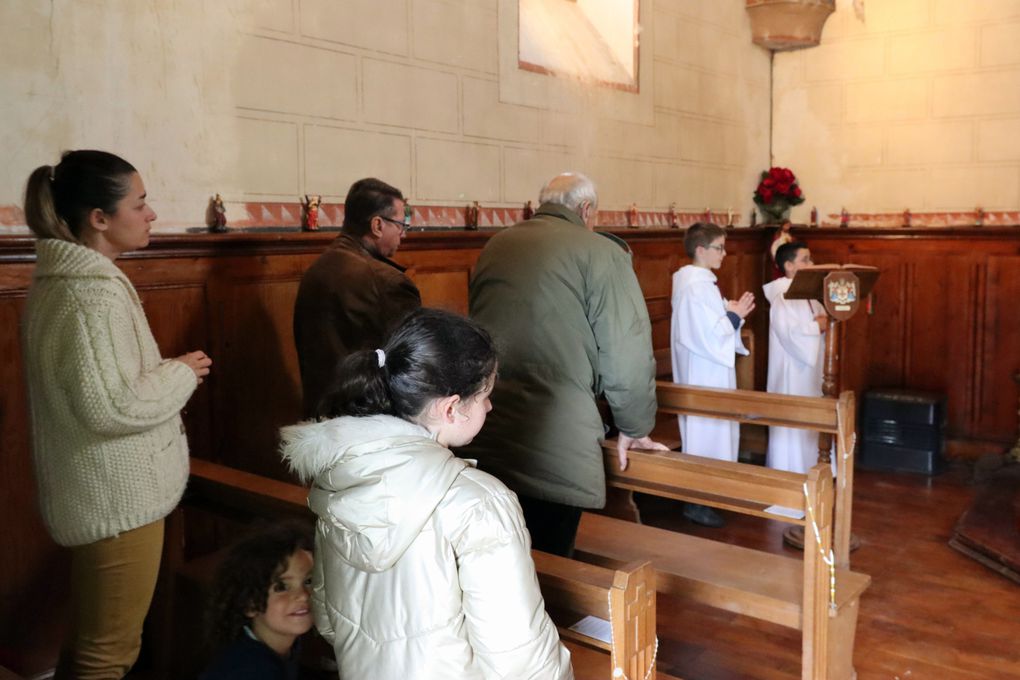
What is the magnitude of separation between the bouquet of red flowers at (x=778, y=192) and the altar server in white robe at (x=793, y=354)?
2.00 m

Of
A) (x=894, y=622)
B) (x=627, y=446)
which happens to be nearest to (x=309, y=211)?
(x=627, y=446)

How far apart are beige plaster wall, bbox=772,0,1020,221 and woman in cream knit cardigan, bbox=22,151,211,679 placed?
6.63m

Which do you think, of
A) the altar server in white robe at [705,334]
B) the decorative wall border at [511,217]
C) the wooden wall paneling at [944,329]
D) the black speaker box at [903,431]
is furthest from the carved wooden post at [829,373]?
the wooden wall paneling at [944,329]

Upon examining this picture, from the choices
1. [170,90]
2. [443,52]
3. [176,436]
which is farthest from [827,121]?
[176,436]

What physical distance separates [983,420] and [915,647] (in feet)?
12.8

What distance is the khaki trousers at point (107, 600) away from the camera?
2402 mm

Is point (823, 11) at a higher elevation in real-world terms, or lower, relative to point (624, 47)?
higher

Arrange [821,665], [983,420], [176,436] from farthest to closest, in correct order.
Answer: [983,420] < [821,665] < [176,436]

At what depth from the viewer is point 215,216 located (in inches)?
157

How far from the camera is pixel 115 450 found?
7.77ft

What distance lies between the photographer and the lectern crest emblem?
5.11m

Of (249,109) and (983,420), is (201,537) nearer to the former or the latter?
(249,109)

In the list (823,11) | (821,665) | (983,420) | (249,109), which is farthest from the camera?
(823,11)

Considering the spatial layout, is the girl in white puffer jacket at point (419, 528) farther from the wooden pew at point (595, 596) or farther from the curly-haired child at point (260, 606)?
the curly-haired child at point (260, 606)
